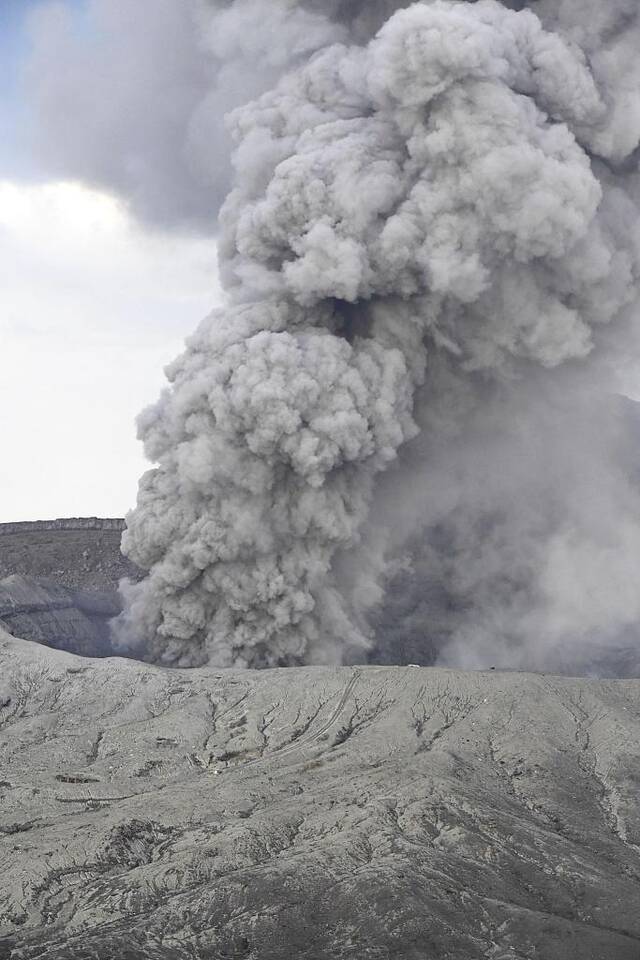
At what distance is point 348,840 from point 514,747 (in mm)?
5277

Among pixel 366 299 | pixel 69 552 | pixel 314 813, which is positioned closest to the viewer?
pixel 314 813

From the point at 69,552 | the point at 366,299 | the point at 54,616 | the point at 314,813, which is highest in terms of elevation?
the point at 366,299

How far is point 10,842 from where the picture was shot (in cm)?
1817

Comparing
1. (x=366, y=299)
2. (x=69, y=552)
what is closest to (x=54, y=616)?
(x=69, y=552)

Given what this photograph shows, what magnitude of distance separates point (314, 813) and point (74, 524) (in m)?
24.3

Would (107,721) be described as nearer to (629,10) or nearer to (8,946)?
(8,946)

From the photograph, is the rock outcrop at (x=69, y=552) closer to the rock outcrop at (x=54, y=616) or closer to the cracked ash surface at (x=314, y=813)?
the rock outcrop at (x=54, y=616)

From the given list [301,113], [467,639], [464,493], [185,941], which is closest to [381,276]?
[301,113]

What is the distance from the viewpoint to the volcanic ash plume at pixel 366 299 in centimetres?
2978

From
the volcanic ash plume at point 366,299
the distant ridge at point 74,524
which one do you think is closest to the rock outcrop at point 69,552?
the distant ridge at point 74,524

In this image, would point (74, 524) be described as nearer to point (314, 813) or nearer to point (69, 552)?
point (69, 552)

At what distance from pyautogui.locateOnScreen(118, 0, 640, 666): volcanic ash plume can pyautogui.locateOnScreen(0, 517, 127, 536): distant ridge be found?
8.31m

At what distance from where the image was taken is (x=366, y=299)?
106 ft

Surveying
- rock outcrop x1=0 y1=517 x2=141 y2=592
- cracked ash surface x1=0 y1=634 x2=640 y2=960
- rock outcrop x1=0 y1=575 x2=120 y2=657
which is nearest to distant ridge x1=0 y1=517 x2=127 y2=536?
rock outcrop x1=0 y1=517 x2=141 y2=592
